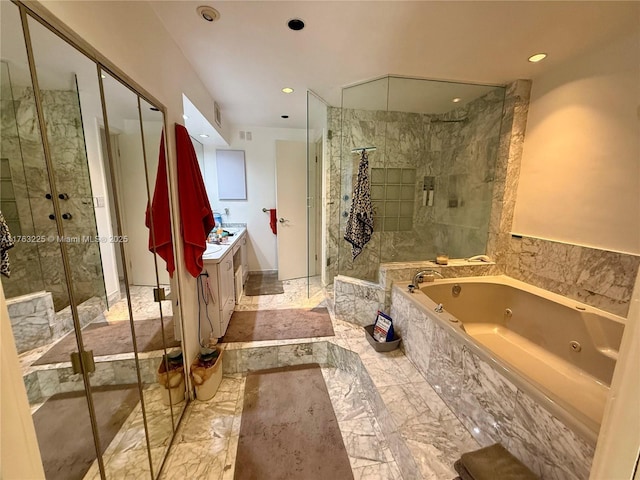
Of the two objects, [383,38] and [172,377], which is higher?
[383,38]

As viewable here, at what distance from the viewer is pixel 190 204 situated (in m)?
1.68

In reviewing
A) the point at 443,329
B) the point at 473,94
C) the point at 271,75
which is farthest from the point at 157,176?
the point at 473,94

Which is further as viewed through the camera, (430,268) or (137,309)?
(430,268)

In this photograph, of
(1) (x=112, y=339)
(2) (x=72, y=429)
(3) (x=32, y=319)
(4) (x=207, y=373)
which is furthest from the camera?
(4) (x=207, y=373)

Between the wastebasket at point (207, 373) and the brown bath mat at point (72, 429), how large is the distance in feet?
2.30

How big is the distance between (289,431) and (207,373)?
697 millimetres

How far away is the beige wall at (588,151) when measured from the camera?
1557 millimetres

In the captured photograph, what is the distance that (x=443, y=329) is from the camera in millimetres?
1600

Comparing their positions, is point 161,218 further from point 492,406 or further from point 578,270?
point 578,270

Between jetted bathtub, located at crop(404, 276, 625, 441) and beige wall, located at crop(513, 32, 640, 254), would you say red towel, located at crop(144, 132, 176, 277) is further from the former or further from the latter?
beige wall, located at crop(513, 32, 640, 254)

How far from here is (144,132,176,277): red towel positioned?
1.38 metres

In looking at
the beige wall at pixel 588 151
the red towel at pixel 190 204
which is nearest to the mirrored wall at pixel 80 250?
the red towel at pixel 190 204

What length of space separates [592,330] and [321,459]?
1947mm

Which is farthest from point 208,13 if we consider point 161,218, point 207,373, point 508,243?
point 508,243
